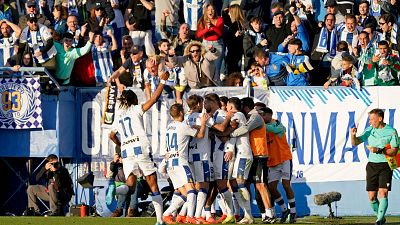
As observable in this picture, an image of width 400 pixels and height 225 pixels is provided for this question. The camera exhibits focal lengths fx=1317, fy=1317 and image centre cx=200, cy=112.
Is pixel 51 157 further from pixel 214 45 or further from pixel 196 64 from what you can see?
pixel 214 45

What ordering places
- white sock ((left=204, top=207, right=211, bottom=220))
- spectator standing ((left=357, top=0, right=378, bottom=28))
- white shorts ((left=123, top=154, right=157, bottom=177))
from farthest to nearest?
1. spectator standing ((left=357, top=0, right=378, bottom=28))
2. white sock ((left=204, top=207, right=211, bottom=220))
3. white shorts ((left=123, top=154, right=157, bottom=177))

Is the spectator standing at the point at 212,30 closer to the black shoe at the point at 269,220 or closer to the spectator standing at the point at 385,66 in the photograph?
the spectator standing at the point at 385,66

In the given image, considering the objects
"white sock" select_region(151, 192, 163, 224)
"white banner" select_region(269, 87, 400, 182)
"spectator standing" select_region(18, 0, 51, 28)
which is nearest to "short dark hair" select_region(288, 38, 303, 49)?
"white banner" select_region(269, 87, 400, 182)

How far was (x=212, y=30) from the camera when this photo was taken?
2722 centimetres

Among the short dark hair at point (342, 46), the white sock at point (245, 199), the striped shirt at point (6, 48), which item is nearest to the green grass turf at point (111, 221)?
the white sock at point (245, 199)

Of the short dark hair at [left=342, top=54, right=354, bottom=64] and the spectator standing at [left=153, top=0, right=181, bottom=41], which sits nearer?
the short dark hair at [left=342, top=54, right=354, bottom=64]

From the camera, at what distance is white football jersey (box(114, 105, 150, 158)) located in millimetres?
21484

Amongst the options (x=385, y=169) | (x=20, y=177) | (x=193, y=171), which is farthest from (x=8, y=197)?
(x=385, y=169)

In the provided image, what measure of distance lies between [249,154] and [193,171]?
105 centimetres

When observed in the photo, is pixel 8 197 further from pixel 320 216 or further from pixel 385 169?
pixel 385 169

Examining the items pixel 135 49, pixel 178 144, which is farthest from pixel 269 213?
pixel 135 49

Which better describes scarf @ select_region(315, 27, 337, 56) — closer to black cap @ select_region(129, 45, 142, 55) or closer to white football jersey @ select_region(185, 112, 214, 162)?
black cap @ select_region(129, 45, 142, 55)

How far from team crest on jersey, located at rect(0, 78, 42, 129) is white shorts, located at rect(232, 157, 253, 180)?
5.44 m

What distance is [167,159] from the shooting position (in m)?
22.5
